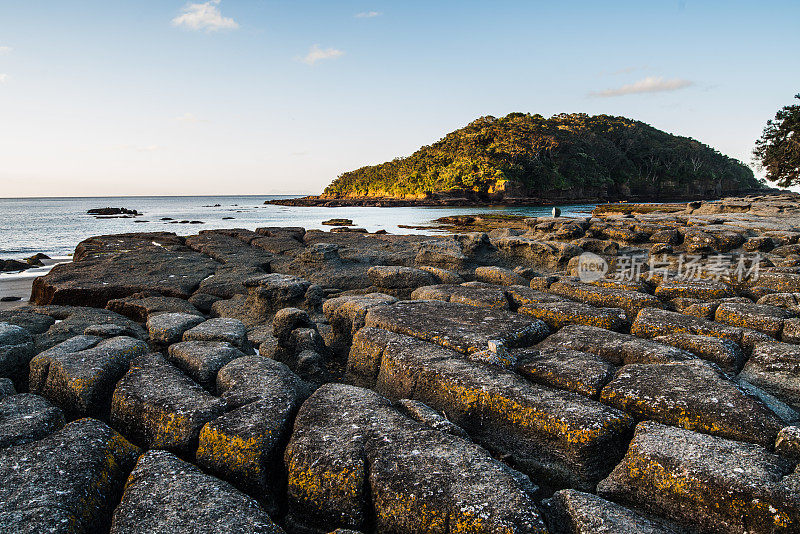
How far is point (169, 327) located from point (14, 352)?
188 cm

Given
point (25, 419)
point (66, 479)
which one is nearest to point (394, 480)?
point (66, 479)

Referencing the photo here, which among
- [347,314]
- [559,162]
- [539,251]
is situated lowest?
[347,314]

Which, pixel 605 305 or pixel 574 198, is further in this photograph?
pixel 574 198

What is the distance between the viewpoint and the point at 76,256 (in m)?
15.3

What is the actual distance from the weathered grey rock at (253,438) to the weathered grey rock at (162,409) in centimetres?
18

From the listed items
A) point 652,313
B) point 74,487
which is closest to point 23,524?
point 74,487

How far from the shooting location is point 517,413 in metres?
4.12

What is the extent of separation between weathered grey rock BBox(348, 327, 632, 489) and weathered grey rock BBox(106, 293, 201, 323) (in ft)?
19.4

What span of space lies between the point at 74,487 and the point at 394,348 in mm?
3401

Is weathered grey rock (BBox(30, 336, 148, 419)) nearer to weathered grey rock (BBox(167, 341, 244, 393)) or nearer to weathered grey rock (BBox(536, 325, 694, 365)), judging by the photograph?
weathered grey rock (BBox(167, 341, 244, 393))

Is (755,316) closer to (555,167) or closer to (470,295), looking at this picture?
(470,295)

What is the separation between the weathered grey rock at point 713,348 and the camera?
5.24 metres

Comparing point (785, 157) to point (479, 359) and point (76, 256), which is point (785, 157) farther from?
point (76, 256)

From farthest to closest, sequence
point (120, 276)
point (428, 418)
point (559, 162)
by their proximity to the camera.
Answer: point (559, 162), point (120, 276), point (428, 418)
